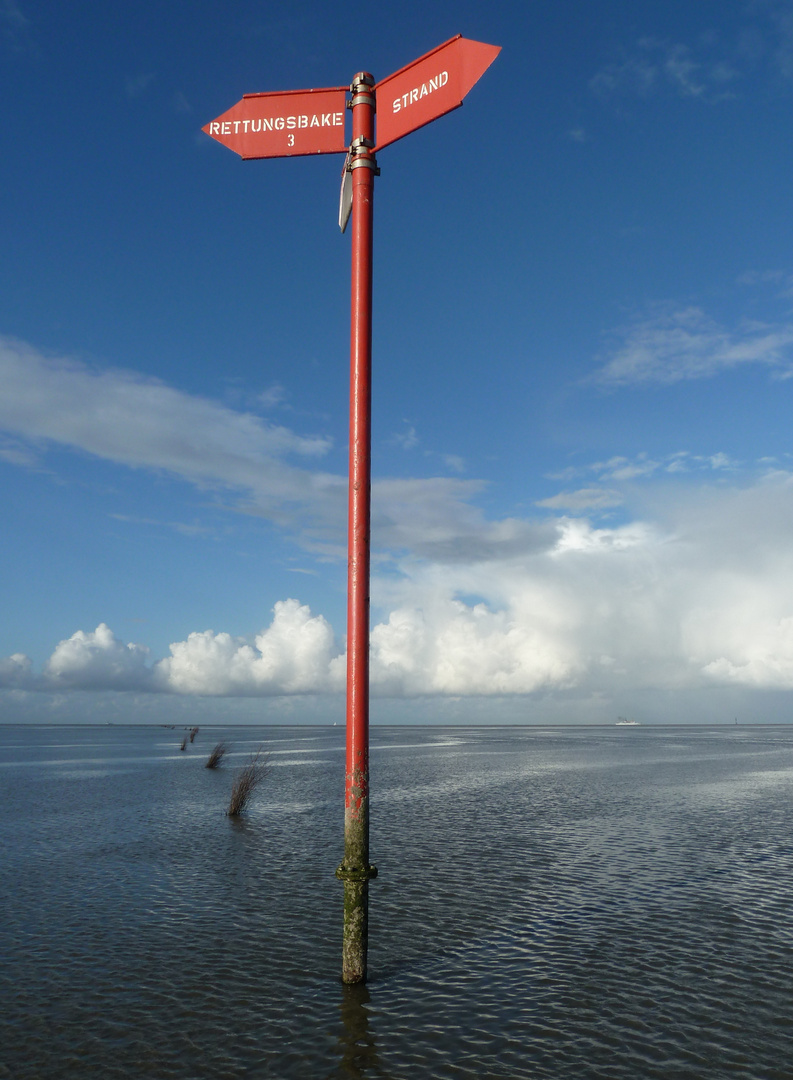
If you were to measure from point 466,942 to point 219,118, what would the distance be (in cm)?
1066

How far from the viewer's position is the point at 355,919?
7398mm

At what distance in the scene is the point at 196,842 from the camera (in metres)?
17.4

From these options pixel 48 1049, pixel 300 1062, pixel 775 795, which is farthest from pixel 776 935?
pixel 775 795

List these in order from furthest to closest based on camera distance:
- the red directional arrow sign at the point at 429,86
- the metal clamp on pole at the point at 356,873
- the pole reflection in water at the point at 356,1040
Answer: the metal clamp on pole at the point at 356,873
the red directional arrow sign at the point at 429,86
the pole reflection in water at the point at 356,1040

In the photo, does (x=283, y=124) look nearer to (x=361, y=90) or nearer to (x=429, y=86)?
(x=361, y=90)

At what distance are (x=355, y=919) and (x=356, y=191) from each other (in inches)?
312

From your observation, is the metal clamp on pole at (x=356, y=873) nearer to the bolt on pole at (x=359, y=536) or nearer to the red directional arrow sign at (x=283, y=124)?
the bolt on pole at (x=359, y=536)

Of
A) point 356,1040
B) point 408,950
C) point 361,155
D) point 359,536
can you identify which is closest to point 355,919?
point 356,1040

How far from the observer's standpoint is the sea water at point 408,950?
6.41 m

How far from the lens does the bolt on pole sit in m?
7.21

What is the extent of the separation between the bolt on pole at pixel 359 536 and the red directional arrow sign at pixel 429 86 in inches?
10.5

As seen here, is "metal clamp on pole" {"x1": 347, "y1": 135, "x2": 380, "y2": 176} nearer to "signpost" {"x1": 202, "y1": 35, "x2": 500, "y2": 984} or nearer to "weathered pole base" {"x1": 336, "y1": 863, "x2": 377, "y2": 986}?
"signpost" {"x1": 202, "y1": 35, "x2": 500, "y2": 984}

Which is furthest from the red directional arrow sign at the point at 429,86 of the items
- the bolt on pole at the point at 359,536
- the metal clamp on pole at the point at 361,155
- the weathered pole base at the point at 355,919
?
the weathered pole base at the point at 355,919

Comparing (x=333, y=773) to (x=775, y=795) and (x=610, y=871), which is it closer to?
(x=775, y=795)
